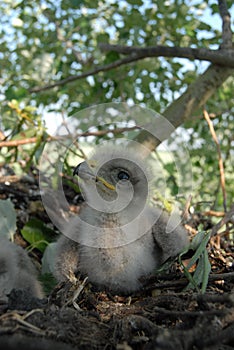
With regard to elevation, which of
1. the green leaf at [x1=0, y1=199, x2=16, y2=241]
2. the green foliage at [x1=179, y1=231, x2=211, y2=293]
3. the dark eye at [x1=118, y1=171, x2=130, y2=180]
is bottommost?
the green foliage at [x1=179, y1=231, x2=211, y2=293]

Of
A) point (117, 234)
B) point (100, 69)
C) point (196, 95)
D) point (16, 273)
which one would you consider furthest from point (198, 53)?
point (16, 273)

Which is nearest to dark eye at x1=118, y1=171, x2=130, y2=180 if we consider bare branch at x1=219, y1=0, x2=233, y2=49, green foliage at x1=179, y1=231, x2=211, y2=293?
green foliage at x1=179, y1=231, x2=211, y2=293

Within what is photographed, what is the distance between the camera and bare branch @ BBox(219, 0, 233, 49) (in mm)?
2428

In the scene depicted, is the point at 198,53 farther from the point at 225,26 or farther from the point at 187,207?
the point at 187,207

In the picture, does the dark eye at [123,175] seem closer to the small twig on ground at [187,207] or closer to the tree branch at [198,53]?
the small twig on ground at [187,207]

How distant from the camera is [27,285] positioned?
67.7 inches

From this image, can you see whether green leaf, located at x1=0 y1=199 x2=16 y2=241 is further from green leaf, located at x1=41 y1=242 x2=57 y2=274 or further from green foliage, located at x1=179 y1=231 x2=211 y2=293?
green foliage, located at x1=179 y1=231 x2=211 y2=293

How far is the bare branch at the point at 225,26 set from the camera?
95.6 inches

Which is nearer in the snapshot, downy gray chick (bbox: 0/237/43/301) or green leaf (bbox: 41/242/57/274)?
downy gray chick (bbox: 0/237/43/301)

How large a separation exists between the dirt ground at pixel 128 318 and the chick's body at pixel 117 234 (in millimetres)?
63

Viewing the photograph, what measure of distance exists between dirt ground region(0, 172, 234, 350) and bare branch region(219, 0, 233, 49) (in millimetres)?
1234

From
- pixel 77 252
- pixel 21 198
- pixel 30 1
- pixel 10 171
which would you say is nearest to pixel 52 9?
pixel 30 1

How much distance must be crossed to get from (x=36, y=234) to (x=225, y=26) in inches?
55.4

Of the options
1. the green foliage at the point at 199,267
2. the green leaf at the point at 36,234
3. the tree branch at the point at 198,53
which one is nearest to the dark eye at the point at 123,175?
the green foliage at the point at 199,267
